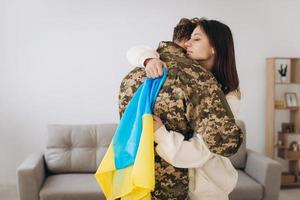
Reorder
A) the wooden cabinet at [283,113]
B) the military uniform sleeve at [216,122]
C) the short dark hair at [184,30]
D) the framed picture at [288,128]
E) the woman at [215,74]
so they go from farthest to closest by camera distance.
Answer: the framed picture at [288,128]
the wooden cabinet at [283,113]
the short dark hair at [184,30]
the woman at [215,74]
the military uniform sleeve at [216,122]

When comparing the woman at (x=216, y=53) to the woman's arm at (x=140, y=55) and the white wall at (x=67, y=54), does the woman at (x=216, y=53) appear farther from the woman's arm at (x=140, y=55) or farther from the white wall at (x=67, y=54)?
the white wall at (x=67, y=54)

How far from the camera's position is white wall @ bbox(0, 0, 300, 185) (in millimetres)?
3787

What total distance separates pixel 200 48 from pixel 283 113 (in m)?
3.25

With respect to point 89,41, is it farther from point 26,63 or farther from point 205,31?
point 205,31

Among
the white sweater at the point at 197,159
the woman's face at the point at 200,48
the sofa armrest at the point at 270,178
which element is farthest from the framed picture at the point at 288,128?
the woman's face at the point at 200,48

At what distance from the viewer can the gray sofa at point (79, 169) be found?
2.92m

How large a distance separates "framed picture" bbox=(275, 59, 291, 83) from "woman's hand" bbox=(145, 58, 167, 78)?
3120 mm

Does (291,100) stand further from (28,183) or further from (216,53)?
(216,53)

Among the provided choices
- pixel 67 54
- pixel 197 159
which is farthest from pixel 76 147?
pixel 197 159

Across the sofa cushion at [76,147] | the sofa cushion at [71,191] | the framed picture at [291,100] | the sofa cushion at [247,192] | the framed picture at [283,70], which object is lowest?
the sofa cushion at [247,192]

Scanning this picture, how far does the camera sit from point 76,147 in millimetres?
3457

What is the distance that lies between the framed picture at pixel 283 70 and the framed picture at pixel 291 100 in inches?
6.5

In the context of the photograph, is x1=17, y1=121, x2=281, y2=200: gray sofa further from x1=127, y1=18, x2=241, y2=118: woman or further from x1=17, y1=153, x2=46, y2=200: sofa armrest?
x1=127, y1=18, x2=241, y2=118: woman

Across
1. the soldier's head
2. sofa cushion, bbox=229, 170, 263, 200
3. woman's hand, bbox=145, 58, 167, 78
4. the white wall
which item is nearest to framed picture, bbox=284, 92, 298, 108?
the white wall
